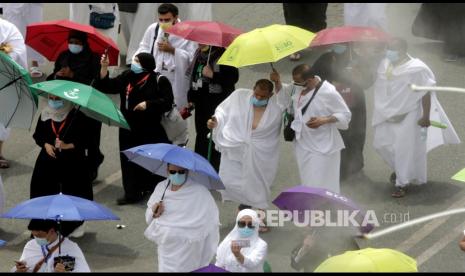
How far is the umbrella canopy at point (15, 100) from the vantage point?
12.6 meters

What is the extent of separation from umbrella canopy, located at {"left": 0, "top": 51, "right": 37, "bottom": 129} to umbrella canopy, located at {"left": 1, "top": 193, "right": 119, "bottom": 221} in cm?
209

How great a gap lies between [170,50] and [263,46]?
187cm

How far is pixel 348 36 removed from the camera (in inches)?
506

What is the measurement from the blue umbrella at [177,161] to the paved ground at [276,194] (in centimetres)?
103

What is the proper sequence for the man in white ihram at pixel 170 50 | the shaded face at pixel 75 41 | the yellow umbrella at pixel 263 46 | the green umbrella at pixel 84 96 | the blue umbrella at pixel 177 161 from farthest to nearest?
1. the man in white ihram at pixel 170 50
2. the shaded face at pixel 75 41
3. the yellow umbrella at pixel 263 46
4. the green umbrella at pixel 84 96
5. the blue umbrella at pixel 177 161

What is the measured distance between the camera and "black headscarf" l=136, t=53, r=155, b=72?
43.4ft

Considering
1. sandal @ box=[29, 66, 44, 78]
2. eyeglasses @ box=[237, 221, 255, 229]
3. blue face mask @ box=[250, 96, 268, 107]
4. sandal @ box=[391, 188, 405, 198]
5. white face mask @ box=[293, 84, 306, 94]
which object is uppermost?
white face mask @ box=[293, 84, 306, 94]

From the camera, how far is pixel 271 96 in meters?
12.7

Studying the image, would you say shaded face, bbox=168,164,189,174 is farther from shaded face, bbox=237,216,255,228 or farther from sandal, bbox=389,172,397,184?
sandal, bbox=389,172,397,184

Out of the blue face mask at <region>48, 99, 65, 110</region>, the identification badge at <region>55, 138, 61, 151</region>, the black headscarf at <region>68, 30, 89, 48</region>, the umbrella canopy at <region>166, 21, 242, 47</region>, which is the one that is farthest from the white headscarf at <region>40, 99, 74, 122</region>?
the umbrella canopy at <region>166, 21, 242, 47</region>

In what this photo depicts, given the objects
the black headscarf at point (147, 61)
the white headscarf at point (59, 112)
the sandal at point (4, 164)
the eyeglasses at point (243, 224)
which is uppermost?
the black headscarf at point (147, 61)

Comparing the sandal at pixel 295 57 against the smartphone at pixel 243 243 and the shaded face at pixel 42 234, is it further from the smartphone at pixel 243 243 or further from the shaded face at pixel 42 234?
the shaded face at pixel 42 234

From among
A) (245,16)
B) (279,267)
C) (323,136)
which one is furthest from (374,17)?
(279,267)

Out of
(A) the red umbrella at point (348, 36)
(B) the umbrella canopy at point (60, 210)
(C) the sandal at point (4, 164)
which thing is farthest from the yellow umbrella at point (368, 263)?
(C) the sandal at point (4, 164)
